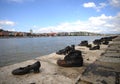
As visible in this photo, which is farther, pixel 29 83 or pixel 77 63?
pixel 77 63

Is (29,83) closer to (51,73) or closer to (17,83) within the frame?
(17,83)

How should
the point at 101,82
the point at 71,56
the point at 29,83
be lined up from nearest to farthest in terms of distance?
the point at 101,82
the point at 29,83
the point at 71,56

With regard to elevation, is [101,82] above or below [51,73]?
above

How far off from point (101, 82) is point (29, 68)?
327 centimetres

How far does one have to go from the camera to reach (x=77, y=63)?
6.77 meters

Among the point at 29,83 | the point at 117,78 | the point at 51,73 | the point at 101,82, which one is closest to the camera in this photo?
the point at 101,82

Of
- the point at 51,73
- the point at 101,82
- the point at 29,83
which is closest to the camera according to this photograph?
the point at 101,82

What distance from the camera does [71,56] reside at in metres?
6.66

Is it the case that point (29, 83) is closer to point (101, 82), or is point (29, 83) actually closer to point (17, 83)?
point (17, 83)

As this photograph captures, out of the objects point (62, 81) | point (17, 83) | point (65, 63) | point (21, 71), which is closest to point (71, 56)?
point (65, 63)

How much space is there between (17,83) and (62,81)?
158cm

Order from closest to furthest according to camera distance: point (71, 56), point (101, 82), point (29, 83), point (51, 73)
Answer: point (101, 82) → point (29, 83) → point (51, 73) → point (71, 56)

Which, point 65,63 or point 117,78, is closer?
point 117,78

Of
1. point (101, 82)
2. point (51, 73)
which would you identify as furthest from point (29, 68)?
point (101, 82)
